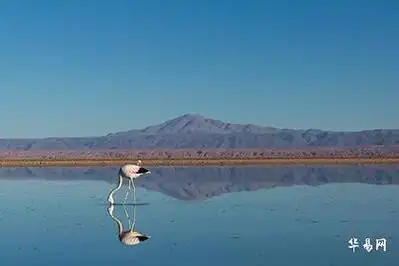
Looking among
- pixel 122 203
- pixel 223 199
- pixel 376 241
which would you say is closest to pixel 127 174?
pixel 122 203

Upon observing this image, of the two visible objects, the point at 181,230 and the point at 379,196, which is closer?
the point at 181,230

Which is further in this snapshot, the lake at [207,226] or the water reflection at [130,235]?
the water reflection at [130,235]

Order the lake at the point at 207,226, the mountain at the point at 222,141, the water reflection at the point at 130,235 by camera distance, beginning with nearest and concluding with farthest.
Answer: the lake at the point at 207,226 → the water reflection at the point at 130,235 → the mountain at the point at 222,141

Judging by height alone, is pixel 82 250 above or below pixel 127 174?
below

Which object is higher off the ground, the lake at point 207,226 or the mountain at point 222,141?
the mountain at point 222,141

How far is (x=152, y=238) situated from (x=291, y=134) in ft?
545

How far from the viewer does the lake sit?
34.6 feet

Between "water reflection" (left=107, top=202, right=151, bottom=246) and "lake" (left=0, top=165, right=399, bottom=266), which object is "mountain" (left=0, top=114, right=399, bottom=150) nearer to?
"lake" (left=0, top=165, right=399, bottom=266)

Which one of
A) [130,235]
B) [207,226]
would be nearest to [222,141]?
[207,226]

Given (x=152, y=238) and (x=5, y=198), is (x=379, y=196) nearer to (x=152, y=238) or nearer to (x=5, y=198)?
(x=152, y=238)

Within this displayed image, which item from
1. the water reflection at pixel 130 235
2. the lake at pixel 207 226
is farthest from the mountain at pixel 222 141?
the water reflection at pixel 130 235

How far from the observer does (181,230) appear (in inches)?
519

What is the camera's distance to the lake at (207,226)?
34.6ft

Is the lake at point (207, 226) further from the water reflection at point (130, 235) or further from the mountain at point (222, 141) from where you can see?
the mountain at point (222, 141)
